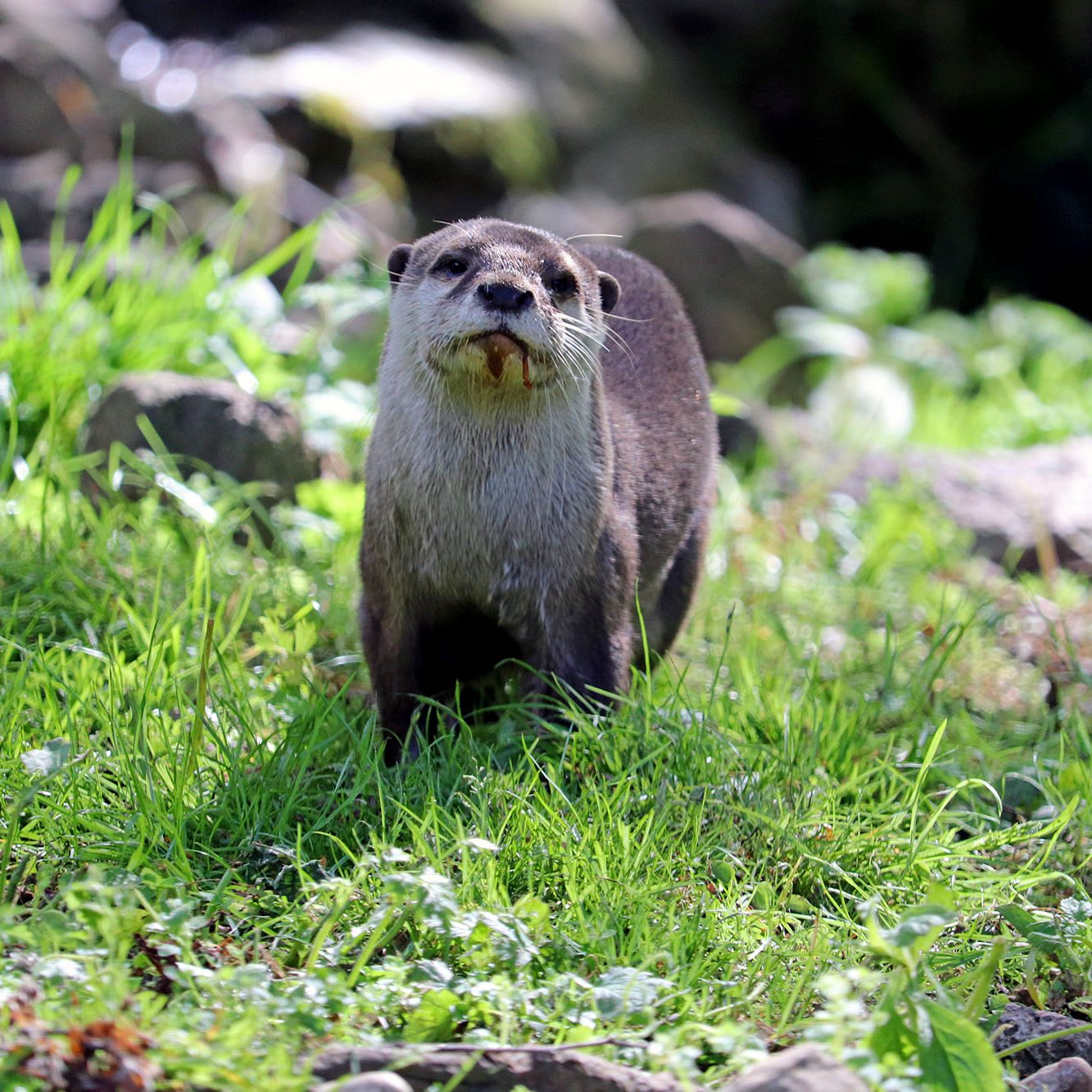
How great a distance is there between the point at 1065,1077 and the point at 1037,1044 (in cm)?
16

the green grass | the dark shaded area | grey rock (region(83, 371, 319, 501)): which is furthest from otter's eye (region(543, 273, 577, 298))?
the dark shaded area

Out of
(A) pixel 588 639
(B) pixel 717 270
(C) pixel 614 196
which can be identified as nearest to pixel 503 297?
(A) pixel 588 639

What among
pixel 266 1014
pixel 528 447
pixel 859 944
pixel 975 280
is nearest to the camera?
pixel 266 1014

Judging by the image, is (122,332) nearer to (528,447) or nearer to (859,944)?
(528,447)

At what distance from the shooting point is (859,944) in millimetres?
2160

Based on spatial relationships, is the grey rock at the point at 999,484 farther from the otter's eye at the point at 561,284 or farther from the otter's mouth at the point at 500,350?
the otter's mouth at the point at 500,350

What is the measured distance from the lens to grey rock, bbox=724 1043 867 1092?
1598 mm

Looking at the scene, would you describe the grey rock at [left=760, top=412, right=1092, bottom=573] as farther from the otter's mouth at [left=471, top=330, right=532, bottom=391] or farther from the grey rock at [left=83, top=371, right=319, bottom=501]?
the otter's mouth at [left=471, top=330, right=532, bottom=391]

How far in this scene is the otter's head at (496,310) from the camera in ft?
8.73

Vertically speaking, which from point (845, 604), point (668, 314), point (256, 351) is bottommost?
point (845, 604)

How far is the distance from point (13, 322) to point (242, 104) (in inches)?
156

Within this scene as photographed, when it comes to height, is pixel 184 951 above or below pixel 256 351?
below

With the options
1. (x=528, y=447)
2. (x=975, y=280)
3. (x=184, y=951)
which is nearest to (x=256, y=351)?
(x=528, y=447)

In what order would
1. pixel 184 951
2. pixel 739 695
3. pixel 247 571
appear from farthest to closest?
pixel 247 571 → pixel 739 695 → pixel 184 951
